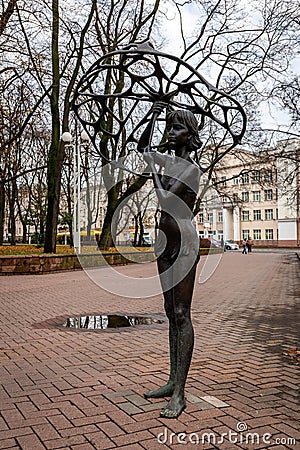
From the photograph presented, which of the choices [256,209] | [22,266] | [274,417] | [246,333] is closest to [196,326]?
[246,333]

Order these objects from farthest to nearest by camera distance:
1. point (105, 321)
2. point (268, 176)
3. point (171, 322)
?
point (268, 176)
point (105, 321)
point (171, 322)

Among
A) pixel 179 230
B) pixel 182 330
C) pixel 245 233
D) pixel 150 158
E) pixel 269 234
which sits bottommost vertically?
pixel 182 330

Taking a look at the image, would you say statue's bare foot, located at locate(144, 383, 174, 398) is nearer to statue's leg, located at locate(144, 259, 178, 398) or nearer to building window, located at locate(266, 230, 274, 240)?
statue's leg, located at locate(144, 259, 178, 398)

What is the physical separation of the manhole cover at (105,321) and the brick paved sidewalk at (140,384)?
1.04ft

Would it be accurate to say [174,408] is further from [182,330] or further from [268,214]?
[268,214]

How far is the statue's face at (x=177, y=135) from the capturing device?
4086mm

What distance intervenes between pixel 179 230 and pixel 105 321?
4.98m

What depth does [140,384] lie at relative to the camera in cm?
474

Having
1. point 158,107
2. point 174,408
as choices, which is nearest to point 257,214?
point 158,107

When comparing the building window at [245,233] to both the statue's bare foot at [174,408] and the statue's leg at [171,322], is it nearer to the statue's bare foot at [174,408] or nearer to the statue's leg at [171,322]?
the statue's leg at [171,322]

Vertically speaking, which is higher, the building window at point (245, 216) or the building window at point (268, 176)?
the building window at point (245, 216)

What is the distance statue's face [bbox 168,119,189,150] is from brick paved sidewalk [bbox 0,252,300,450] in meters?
2.22

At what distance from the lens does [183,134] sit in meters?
4.10

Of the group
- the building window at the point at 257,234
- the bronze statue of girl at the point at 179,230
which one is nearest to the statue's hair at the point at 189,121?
the bronze statue of girl at the point at 179,230
